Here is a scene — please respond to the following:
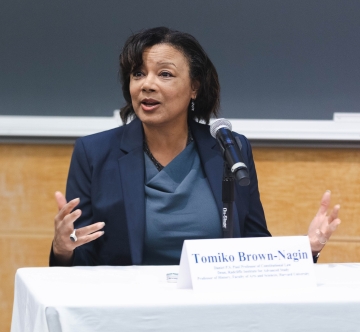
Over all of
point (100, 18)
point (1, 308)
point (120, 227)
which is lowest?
point (1, 308)

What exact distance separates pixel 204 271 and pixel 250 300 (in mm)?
127

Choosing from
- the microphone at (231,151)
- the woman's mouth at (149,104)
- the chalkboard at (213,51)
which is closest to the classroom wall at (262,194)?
the chalkboard at (213,51)

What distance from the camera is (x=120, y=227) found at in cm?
215

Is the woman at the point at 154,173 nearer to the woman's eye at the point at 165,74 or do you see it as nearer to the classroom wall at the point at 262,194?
the woman's eye at the point at 165,74

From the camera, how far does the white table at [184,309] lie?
4.41ft

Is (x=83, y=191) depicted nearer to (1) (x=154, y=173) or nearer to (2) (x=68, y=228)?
(1) (x=154, y=173)

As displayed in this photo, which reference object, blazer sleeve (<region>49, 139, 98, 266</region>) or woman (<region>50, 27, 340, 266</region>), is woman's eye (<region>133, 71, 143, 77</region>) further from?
blazer sleeve (<region>49, 139, 98, 266</region>)

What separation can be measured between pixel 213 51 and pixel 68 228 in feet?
5.12

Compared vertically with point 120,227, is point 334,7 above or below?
above

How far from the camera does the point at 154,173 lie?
7.49 ft

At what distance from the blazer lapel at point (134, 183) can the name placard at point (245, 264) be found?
614 mm

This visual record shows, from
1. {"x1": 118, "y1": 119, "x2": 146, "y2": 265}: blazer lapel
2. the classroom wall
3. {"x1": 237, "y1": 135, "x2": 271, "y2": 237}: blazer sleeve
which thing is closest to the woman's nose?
{"x1": 118, "y1": 119, "x2": 146, "y2": 265}: blazer lapel

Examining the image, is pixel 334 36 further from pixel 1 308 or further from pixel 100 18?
pixel 1 308

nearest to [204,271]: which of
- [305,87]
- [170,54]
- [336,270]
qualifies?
[336,270]
